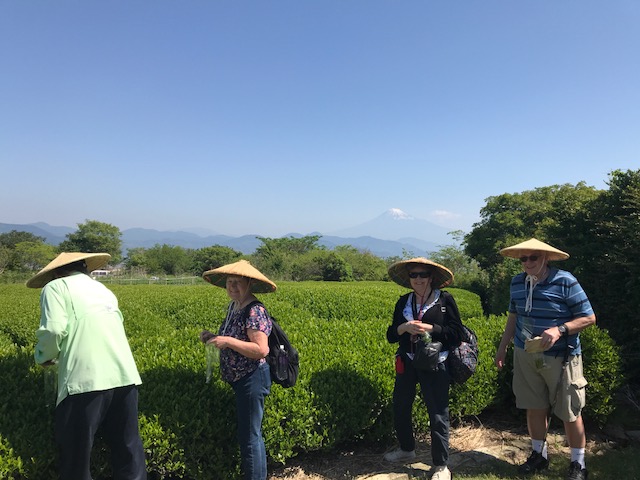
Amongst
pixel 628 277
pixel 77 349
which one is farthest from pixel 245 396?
pixel 628 277

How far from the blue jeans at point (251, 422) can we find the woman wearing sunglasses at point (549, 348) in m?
2.28

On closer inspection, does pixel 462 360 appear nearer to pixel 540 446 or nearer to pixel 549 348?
pixel 549 348

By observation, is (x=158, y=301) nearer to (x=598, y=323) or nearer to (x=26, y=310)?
(x=26, y=310)

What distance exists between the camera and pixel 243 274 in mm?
3029

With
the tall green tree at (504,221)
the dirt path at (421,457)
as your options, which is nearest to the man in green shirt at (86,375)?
the dirt path at (421,457)

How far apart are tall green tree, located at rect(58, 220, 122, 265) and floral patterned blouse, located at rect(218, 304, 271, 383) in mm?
70571

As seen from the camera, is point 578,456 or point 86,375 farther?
point 578,456

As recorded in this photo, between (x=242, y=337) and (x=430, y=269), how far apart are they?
5.72ft

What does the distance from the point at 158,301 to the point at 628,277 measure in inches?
404

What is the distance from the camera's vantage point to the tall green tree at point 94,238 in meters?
65.4

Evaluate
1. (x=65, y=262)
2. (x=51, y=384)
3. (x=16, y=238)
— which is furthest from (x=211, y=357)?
(x=16, y=238)

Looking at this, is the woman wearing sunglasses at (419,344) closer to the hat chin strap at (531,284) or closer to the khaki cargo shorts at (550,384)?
the hat chin strap at (531,284)

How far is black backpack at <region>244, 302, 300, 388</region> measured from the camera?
3053mm

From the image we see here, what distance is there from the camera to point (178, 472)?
310cm
